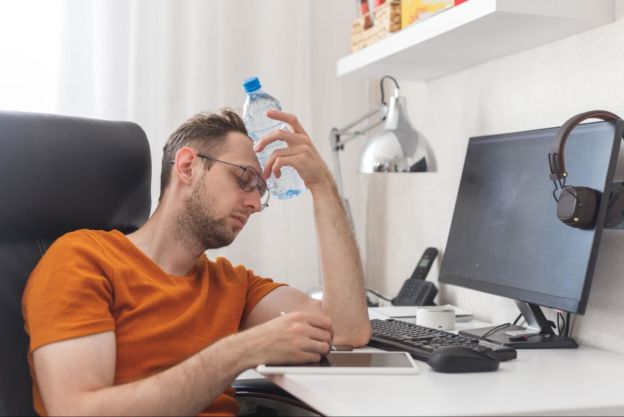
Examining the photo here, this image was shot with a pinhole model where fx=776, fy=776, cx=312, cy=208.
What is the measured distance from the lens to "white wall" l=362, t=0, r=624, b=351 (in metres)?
1.57

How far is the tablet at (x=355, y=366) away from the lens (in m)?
1.20

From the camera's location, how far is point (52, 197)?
4.66ft

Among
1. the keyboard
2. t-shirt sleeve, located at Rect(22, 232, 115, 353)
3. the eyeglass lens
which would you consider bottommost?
the keyboard

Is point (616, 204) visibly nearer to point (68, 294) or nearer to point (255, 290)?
point (255, 290)

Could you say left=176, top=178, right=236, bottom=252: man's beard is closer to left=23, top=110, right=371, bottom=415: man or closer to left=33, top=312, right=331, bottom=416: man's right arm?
left=23, top=110, right=371, bottom=415: man

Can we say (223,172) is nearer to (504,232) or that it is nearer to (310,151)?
(310,151)

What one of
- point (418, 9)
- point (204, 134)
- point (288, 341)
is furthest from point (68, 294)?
point (418, 9)

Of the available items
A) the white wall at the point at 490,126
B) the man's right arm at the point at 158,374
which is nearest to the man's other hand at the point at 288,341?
the man's right arm at the point at 158,374

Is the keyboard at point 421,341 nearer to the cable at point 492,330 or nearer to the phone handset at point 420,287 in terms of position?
the cable at point 492,330

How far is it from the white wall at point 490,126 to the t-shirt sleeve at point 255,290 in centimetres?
63

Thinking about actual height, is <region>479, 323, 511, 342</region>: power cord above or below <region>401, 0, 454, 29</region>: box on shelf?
below

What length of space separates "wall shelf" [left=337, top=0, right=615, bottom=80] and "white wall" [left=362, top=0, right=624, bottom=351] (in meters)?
0.04

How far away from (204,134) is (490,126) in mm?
811

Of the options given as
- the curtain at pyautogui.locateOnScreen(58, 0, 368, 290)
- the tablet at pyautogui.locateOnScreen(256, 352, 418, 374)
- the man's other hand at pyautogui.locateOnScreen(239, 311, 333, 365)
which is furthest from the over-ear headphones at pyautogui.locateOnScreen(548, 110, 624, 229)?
the curtain at pyautogui.locateOnScreen(58, 0, 368, 290)
